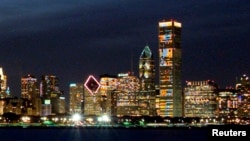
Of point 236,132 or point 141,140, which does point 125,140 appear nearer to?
point 141,140

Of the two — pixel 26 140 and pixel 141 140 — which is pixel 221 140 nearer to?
pixel 141 140

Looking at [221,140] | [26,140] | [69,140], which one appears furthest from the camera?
[26,140]

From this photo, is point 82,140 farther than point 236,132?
Yes

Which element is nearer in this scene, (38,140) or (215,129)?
(215,129)

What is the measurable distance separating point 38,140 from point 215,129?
11670cm

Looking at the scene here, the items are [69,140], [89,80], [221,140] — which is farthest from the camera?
[69,140]

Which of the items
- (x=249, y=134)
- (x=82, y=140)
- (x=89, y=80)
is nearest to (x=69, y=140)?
(x=82, y=140)

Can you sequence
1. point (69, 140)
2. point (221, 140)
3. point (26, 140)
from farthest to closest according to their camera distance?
point (26, 140)
point (69, 140)
point (221, 140)

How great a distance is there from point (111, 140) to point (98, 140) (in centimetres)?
312

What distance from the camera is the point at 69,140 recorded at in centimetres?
12812

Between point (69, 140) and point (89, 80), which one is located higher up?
point (89, 80)

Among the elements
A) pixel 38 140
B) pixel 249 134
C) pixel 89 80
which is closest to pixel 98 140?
pixel 38 140

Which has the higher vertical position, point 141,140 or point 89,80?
point 89,80

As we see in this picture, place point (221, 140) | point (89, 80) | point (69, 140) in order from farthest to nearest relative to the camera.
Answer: point (69, 140)
point (89, 80)
point (221, 140)
